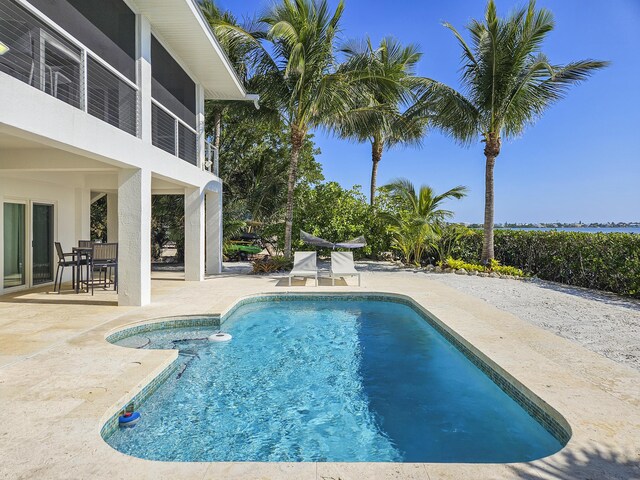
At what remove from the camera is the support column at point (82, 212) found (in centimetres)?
1243

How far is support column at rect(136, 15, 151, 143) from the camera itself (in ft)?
28.3

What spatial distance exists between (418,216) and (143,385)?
12907 mm

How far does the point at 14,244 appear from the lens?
399 inches

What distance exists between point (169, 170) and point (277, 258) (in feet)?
23.2

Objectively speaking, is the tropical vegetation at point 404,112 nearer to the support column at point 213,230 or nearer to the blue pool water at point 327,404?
the support column at point 213,230

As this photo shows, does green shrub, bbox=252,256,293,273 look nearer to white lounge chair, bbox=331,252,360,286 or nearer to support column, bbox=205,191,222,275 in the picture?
support column, bbox=205,191,222,275

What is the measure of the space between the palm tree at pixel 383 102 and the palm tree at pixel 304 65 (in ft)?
4.04

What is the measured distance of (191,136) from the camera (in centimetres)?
1260

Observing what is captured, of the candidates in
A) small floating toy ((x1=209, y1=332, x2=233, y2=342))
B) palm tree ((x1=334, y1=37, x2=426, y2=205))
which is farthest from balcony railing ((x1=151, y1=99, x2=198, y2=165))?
palm tree ((x1=334, y1=37, x2=426, y2=205))

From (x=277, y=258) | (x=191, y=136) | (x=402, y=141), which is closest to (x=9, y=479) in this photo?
(x=191, y=136)

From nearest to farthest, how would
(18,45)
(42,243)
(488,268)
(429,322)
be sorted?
(18,45), (429,322), (42,243), (488,268)

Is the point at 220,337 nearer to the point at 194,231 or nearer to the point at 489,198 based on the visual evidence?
the point at 194,231

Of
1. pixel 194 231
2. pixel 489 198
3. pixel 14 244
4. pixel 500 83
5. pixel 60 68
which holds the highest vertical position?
pixel 500 83

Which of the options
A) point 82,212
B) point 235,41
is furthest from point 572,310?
point 235,41
